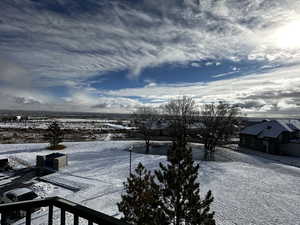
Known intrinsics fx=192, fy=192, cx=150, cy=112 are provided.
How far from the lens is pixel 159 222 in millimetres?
7156

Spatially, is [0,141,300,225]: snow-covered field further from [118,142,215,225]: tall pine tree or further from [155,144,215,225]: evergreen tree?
[155,144,215,225]: evergreen tree

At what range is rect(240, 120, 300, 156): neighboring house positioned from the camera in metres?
32.2

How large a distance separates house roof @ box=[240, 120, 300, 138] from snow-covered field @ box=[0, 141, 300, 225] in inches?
370

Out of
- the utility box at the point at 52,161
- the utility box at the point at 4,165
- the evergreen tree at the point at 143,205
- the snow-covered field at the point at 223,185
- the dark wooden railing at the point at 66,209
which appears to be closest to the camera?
the dark wooden railing at the point at 66,209

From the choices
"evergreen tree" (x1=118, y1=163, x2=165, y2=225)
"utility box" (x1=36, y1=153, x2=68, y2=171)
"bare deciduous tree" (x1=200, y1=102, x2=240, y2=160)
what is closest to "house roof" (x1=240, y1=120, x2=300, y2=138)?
"bare deciduous tree" (x1=200, y1=102, x2=240, y2=160)

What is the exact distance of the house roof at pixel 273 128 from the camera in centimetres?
3299

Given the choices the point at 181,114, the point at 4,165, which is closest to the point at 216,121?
the point at 181,114

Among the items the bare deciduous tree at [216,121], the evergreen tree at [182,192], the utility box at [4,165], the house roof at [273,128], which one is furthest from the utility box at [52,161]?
the house roof at [273,128]

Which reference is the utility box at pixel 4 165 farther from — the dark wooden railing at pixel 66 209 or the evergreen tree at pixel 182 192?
the dark wooden railing at pixel 66 209

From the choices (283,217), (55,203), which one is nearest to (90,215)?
(55,203)

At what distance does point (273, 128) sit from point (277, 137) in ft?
9.74

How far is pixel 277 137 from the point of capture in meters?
32.1

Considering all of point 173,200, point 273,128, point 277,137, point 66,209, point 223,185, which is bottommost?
point 223,185

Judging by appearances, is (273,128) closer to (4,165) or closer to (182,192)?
(182,192)
